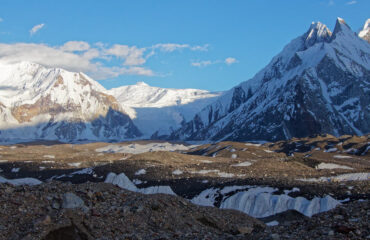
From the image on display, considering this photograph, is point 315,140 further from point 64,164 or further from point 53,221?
point 53,221

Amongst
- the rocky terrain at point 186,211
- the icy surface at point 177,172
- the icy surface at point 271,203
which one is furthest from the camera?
the icy surface at point 177,172

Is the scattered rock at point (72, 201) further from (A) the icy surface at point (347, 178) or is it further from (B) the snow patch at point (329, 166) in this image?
(B) the snow patch at point (329, 166)

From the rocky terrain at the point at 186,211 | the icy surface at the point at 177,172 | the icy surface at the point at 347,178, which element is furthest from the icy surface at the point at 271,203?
the icy surface at the point at 177,172

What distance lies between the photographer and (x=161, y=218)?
2333 cm

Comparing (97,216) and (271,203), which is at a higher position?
(97,216)

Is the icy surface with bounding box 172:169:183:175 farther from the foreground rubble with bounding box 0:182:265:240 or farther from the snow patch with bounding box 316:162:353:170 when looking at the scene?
the foreground rubble with bounding box 0:182:265:240

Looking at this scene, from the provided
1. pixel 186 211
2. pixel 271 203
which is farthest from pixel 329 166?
pixel 186 211

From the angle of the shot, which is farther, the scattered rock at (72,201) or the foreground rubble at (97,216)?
the scattered rock at (72,201)

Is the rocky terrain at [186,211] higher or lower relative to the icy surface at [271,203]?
higher

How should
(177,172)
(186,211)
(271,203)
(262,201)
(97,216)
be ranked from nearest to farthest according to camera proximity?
(97,216) → (186,211) → (271,203) → (262,201) → (177,172)

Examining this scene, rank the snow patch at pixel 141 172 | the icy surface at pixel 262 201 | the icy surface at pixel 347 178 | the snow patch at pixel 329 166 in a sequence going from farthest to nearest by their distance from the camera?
the snow patch at pixel 329 166, the snow patch at pixel 141 172, the icy surface at pixel 347 178, the icy surface at pixel 262 201

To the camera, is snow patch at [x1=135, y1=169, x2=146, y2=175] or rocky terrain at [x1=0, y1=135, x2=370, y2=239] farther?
snow patch at [x1=135, y1=169, x2=146, y2=175]

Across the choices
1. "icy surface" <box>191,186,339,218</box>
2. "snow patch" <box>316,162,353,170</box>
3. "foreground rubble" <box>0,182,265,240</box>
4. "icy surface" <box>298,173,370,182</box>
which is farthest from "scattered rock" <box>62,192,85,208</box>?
"snow patch" <box>316,162,353,170</box>

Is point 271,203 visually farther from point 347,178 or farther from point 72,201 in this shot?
point 72,201
